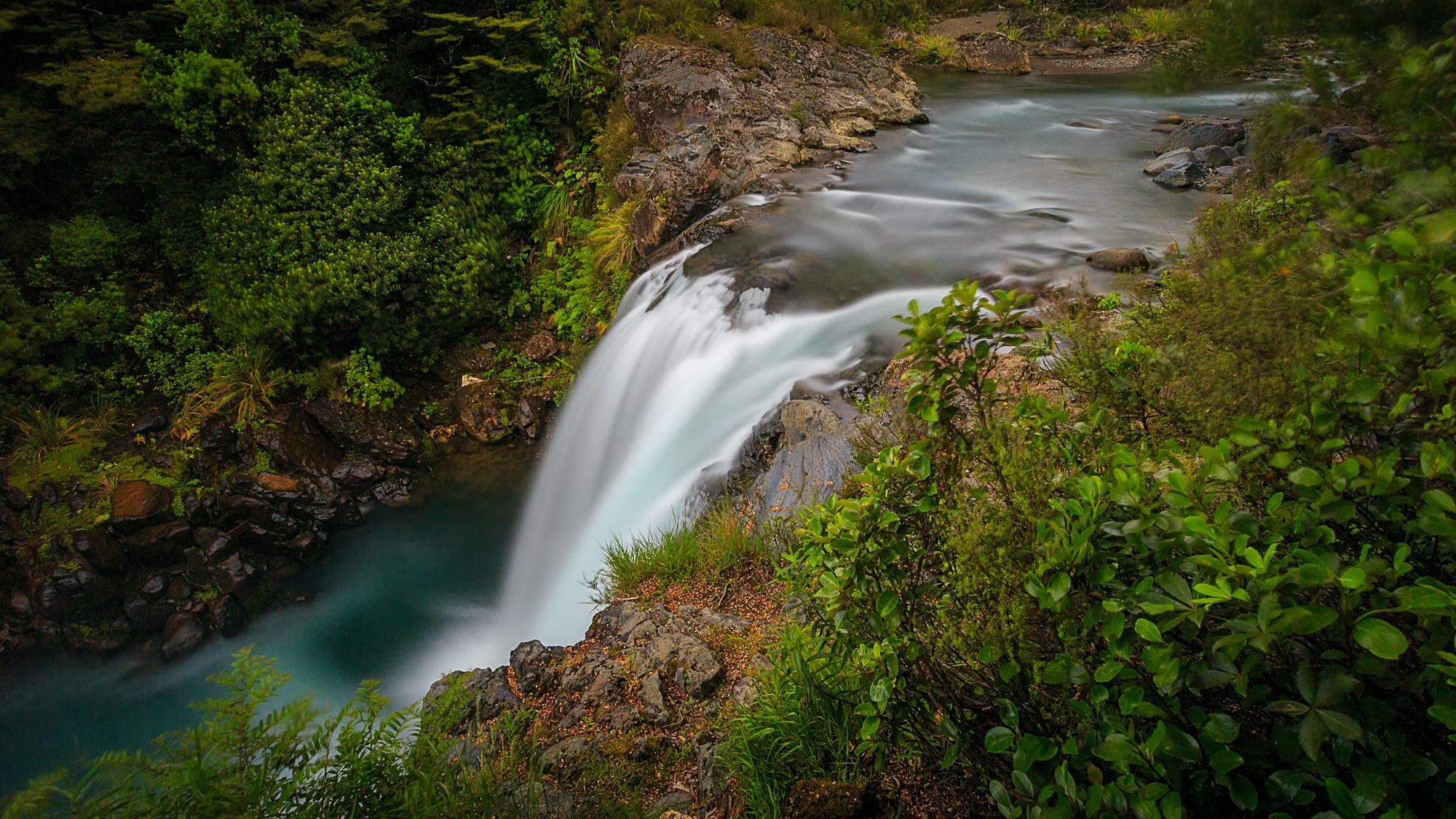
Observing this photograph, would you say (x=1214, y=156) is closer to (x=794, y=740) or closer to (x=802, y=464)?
(x=802, y=464)

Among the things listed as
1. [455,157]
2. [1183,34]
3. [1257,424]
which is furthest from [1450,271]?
[455,157]

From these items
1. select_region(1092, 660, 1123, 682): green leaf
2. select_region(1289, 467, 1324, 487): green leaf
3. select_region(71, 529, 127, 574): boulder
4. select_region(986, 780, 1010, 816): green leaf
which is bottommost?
select_region(71, 529, 127, 574): boulder

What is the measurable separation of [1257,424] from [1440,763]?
0.67 metres

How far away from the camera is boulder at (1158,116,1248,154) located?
8.84m

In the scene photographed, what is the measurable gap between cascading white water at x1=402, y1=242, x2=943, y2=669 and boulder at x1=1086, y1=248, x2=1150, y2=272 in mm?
1422

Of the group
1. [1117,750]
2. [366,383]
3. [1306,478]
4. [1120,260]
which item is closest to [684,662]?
[1117,750]

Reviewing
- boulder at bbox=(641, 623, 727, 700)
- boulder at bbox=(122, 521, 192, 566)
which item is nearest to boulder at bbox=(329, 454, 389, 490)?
boulder at bbox=(122, 521, 192, 566)

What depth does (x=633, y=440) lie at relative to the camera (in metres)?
6.74

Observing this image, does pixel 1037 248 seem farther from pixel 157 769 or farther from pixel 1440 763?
pixel 157 769

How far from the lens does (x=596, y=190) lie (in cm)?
988

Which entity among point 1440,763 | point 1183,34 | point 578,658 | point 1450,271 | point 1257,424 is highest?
point 1183,34

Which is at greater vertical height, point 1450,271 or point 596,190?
point 1450,271

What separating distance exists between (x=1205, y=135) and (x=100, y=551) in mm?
13371

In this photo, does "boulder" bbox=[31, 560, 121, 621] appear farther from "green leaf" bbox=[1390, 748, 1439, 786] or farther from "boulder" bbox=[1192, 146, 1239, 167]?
"boulder" bbox=[1192, 146, 1239, 167]
